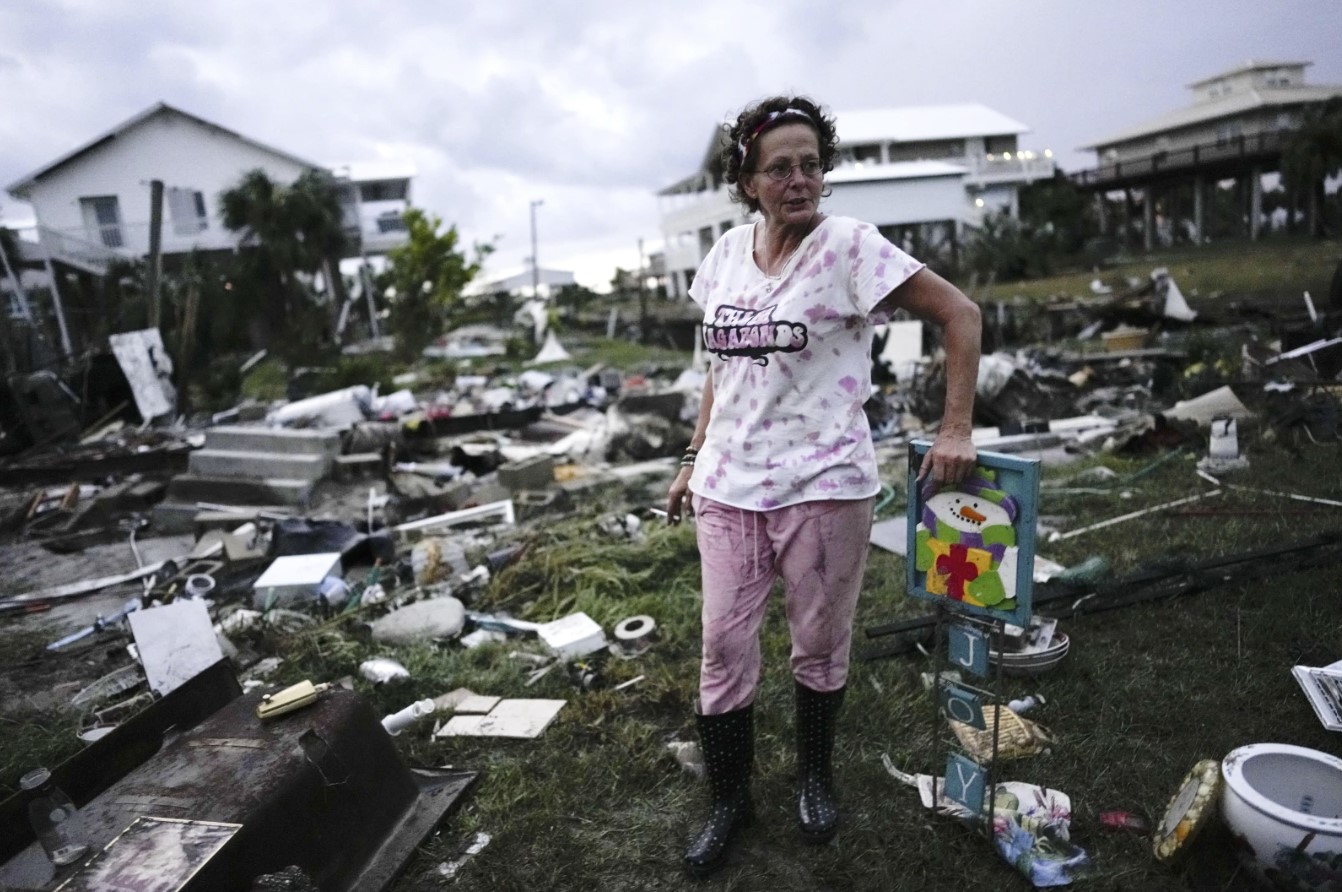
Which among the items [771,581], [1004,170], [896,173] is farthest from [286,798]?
[1004,170]

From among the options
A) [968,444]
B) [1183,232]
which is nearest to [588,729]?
[968,444]

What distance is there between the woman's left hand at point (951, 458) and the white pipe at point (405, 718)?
7.25ft

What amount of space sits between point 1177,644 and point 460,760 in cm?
283

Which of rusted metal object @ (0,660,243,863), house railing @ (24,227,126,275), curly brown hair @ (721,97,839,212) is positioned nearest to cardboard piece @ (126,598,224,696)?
rusted metal object @ (0,660,243,863)

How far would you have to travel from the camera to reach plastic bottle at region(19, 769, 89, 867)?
186 centimetres

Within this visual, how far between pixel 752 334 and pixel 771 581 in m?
0.68

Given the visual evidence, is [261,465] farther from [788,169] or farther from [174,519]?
[788,169]

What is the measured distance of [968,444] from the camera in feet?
6.48

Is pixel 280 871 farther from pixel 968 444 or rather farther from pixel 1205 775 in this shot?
pixel 1205 775

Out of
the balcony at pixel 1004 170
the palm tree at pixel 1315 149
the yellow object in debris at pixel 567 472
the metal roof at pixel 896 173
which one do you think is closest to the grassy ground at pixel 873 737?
the yellow object in debris at pixel 567 472

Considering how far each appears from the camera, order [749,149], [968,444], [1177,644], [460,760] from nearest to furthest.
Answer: [968,444], [749,149], [460,760], [1177,644]

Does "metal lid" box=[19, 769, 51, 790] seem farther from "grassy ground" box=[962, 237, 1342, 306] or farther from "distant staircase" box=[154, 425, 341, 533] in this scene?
"grassy ground" box=[962, 237, 1342, 306]

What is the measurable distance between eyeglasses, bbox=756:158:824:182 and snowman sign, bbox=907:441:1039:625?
74cm

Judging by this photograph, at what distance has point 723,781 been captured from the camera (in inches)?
92.9
